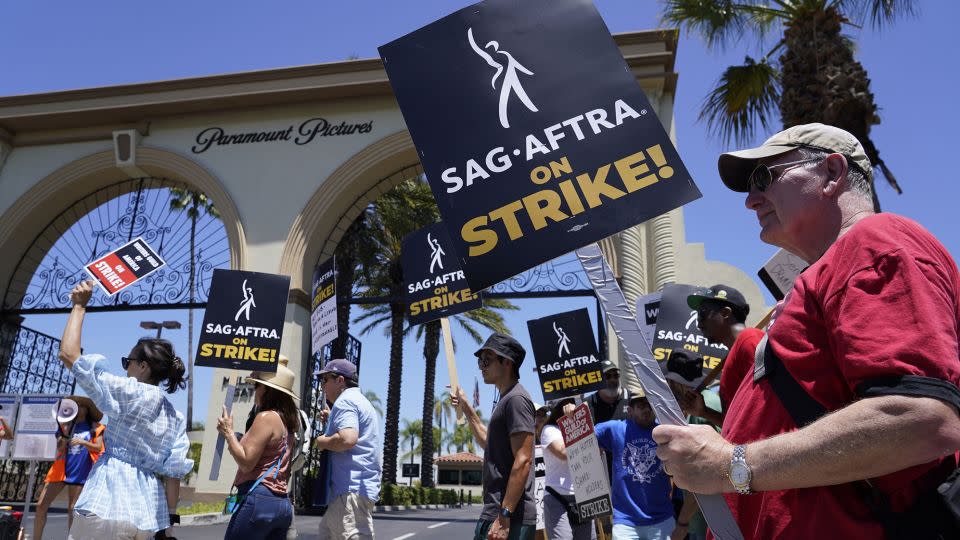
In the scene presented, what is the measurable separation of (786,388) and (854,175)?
524 millimetres

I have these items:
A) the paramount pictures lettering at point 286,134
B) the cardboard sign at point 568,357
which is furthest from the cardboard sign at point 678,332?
the paramount pictures lettering at point 286,134

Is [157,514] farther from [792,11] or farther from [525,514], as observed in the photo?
[792,11]

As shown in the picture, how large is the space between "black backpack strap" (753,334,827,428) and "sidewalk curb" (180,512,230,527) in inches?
495

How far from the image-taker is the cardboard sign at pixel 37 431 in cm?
906

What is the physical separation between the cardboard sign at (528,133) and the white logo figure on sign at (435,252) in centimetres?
500

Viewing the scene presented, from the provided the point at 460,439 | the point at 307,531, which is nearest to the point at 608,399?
the point at 307,531

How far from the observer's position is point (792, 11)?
10352 mm

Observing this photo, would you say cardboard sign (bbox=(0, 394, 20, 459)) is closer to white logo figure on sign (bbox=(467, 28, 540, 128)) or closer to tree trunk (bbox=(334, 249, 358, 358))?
tree trunk (bbox=(334, 249, 358, 358))

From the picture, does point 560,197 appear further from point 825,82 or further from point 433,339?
point 433,339

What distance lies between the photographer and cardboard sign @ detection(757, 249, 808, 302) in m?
4.97

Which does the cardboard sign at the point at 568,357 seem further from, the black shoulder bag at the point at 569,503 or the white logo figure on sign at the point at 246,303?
the white logo figure on sign at the point at 246,303

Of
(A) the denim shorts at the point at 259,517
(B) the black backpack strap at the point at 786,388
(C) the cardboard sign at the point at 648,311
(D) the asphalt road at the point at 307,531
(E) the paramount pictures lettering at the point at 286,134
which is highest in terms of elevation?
(E) the paramount pictures lettering at the point at 286,134

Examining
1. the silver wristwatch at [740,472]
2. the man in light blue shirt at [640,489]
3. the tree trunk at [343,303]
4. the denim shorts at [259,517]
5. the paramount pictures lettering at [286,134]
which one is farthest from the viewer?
the tree trunk at [343,303]

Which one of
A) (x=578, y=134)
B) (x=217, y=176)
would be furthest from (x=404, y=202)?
(x=578, y=134)
